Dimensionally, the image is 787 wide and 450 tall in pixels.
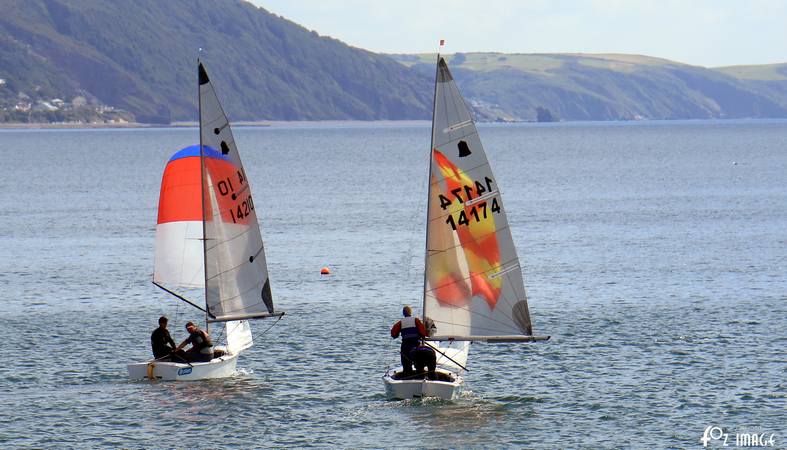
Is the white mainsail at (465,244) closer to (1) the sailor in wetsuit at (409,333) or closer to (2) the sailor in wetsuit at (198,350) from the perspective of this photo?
(1) the sailor in wetsuit at (409,333)

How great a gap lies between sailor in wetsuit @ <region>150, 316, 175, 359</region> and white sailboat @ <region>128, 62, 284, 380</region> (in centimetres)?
123

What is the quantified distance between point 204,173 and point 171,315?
53.2 ft

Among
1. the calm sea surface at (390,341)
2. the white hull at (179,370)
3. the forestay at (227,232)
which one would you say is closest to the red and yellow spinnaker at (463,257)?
the calm sea surface at (390,341)

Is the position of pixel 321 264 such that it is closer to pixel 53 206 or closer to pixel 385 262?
pixel 385 262

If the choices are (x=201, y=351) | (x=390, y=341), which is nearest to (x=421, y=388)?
(x=201, y=351)

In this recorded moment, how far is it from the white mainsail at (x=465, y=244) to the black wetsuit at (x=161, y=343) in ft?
31.6

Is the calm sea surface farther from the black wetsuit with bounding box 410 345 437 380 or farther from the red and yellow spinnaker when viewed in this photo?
the red and yellow spinnaker

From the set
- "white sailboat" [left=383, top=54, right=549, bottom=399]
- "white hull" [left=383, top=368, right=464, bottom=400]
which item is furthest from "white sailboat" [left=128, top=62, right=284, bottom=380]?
"white sailboat" [left=383, top=54, right=549, bottom=399]

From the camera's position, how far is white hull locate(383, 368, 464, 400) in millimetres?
40031

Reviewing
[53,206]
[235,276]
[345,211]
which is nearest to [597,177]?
[345,211]

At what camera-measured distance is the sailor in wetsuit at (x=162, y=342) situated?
1732 inches

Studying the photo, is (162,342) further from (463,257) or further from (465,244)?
(465,244)

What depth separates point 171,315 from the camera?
59.7 m

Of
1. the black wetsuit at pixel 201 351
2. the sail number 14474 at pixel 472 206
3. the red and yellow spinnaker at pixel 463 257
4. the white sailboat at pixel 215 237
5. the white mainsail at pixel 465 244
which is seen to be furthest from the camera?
the white sailboat at pixel 215 237
